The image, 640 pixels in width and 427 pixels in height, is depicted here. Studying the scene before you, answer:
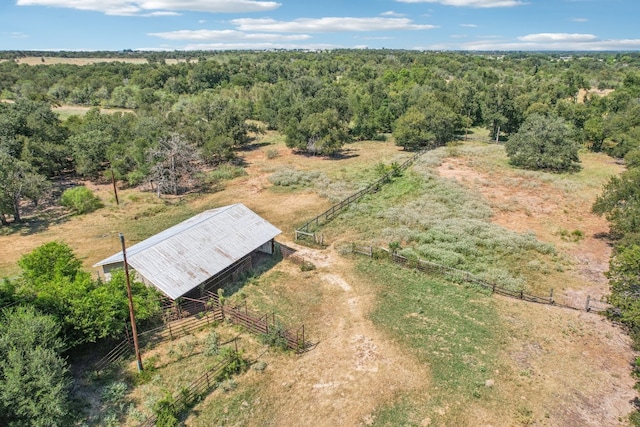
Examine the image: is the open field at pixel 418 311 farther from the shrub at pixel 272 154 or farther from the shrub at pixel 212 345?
the shrub at pixel 272 154

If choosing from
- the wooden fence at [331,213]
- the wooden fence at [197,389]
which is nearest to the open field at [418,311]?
the wooden fence at [197,389]

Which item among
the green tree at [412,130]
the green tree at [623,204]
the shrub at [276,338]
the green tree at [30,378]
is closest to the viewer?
the green tree at [30,378]

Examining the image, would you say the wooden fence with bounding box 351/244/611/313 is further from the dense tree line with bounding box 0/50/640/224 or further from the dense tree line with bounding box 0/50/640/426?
the dense tree line with bounding box 0/50/640/224

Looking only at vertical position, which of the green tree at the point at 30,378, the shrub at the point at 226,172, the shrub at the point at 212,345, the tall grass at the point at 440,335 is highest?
the green tree at the point at 30,378

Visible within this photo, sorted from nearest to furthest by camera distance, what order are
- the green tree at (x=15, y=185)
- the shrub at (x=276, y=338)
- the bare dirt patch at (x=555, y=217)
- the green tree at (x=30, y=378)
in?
the green tree at (x=30, y=378), the shrub at (x=276, y=338), the bare dirt patch at (x=555, y=217), the green tree at (x=15, y=185)

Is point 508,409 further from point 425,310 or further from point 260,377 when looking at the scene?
point 260,377

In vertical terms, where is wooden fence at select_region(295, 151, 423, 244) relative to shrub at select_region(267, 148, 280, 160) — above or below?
below

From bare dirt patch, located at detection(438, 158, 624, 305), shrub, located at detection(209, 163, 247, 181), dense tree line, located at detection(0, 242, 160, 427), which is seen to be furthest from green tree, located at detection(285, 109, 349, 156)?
dense tree line, located at detection(0, 242, 160, 427)

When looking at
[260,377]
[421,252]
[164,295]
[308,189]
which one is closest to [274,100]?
[308,189]
